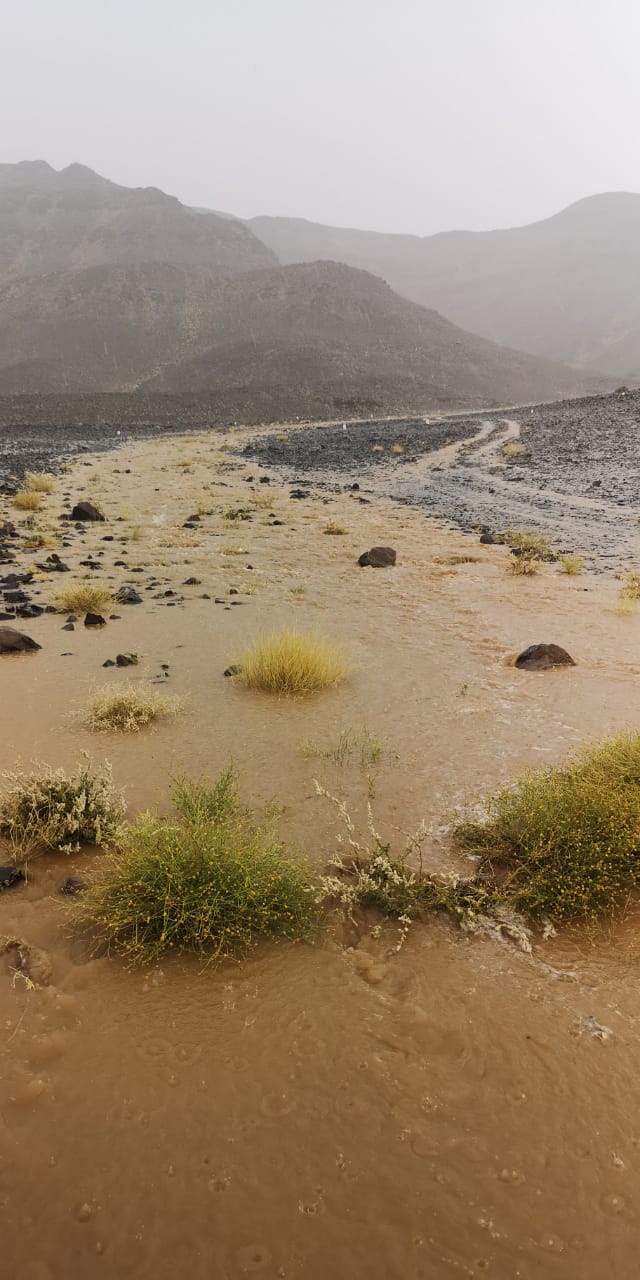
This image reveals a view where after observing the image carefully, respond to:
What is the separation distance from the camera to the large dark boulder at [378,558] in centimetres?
1103

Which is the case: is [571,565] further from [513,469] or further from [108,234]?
[108,234]

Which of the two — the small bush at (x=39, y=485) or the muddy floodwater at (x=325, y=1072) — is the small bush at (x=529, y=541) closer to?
the muddy floodwater at (x=325, y=1072)

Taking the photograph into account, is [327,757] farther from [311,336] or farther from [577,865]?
[311,336]

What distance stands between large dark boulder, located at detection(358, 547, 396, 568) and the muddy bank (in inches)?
143

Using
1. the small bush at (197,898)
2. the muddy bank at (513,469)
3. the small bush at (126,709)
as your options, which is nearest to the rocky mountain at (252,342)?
the muddy bank at (513,469)

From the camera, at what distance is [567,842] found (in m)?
3.55

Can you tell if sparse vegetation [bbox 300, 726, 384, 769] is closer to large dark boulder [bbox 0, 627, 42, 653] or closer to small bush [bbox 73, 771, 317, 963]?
small bush [bbox 73, 771, 317, 963]

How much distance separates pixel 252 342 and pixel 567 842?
3780 inches

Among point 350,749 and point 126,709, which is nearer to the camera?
point 350,749

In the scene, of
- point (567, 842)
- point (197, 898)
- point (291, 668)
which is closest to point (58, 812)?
point (197, 898)

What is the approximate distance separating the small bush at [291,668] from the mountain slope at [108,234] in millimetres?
128899

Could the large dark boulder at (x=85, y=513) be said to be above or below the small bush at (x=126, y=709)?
above

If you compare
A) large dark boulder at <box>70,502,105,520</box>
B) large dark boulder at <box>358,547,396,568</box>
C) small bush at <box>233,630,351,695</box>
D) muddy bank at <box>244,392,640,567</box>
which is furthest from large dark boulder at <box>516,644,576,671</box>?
large dark boulder at <box>70,502,105,520</box>

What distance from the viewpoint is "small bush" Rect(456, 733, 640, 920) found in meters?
3.35
